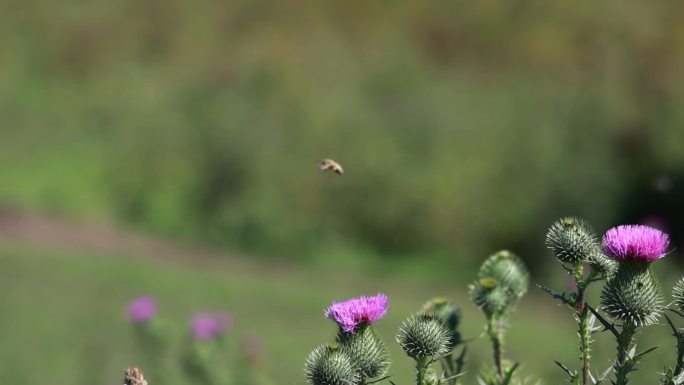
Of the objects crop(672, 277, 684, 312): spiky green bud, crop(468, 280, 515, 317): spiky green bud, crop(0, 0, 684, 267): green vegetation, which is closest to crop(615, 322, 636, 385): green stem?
crop(672, 277, 684, 312): spiky green bud

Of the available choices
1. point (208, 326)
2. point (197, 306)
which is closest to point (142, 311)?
point (208, 326)

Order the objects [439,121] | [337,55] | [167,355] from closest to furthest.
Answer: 1. [167,355]
2. [439,121]
3. [337,55]

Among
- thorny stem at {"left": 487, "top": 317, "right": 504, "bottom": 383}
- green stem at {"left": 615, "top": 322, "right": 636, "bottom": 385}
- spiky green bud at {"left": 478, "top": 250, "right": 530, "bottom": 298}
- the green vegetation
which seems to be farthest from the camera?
the green vegetation

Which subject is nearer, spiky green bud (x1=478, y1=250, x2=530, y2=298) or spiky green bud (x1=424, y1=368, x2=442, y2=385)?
spiky green bud (x1=424, y1=368, x2=442, y2=385)

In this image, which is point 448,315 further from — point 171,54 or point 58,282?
point 171,54

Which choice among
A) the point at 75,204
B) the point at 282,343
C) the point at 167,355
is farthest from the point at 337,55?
the point at 167,355

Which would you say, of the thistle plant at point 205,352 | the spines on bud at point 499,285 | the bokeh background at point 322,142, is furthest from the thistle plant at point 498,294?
the bokeh background at point 322,142

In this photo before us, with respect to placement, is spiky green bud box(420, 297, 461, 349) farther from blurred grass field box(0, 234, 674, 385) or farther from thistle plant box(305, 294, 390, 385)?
blurred grass field box(0, 234, 674, 385)
